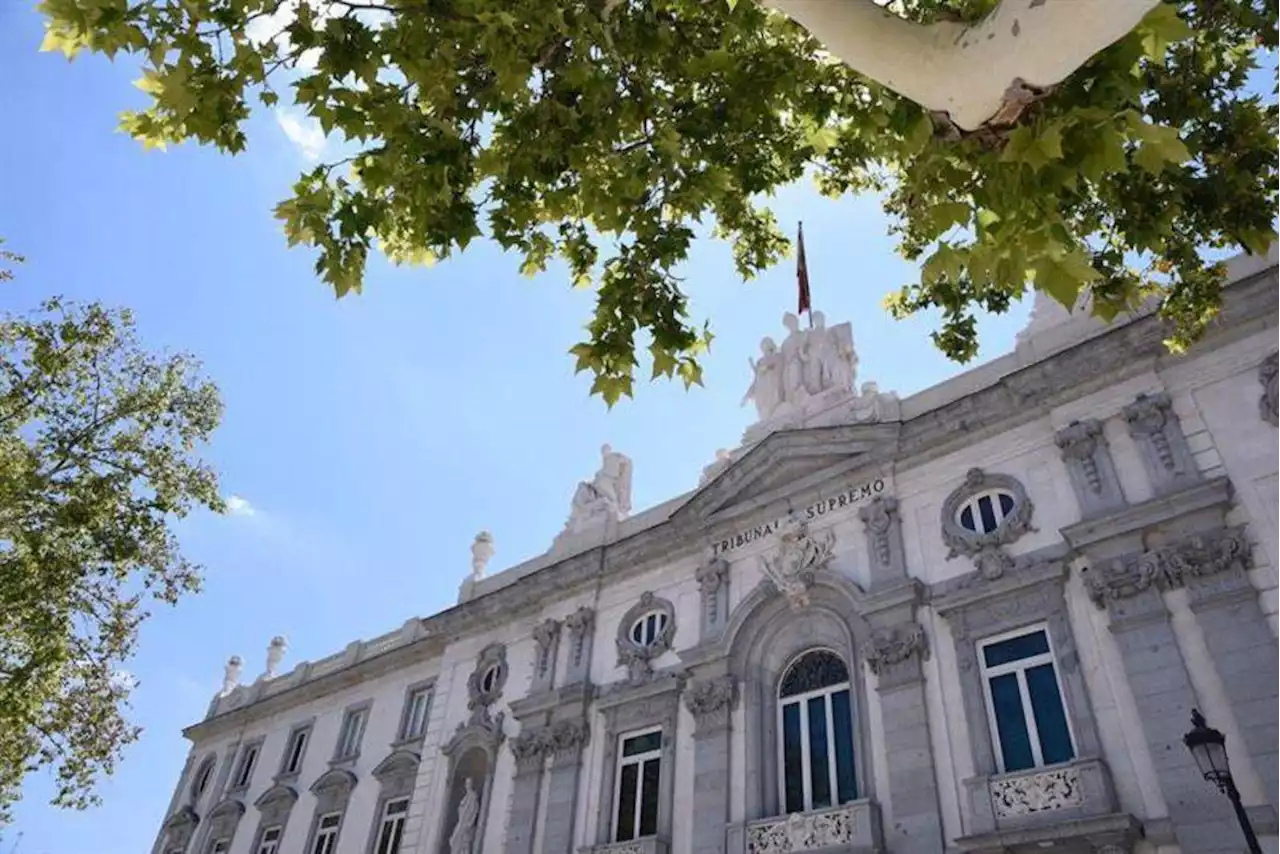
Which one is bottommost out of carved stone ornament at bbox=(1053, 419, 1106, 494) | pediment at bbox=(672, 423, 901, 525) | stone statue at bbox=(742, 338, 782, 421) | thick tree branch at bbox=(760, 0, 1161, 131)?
thick tree branch at bbox=(760, 0, 1161, 131)

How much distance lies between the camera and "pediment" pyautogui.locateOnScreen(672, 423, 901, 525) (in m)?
17.7

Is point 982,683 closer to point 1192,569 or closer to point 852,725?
point 852,725

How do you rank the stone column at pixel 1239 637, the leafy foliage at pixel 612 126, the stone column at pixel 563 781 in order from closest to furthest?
the leafy foliage at pixel 612 126 < the stone column at pixel 1239 637 < the stone column at pixel 563 781

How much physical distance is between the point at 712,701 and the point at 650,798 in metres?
2.30

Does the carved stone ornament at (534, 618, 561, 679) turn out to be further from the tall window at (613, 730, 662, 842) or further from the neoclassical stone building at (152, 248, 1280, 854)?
the tall window at (613, 730, 662, 842)

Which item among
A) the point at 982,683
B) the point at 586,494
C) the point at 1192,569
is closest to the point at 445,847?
the point at 586,494

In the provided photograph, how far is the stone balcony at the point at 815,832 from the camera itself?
13898 millimetres

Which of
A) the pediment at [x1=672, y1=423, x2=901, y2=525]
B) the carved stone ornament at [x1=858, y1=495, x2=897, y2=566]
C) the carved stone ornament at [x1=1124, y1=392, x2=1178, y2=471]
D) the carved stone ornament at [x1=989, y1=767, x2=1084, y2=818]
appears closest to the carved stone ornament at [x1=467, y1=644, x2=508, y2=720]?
the pediment at [x1=672, y1=423, x2=901, y2=525]

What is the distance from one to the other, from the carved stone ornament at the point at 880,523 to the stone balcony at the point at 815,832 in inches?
170

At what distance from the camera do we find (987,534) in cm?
1536

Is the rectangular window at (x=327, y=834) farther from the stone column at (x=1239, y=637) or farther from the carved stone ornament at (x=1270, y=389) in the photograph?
the carved stone ornament at (x=1270, y=389)

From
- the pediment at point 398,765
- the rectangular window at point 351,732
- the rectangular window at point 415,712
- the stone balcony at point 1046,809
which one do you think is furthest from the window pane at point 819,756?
the rectangular window at point 351,732

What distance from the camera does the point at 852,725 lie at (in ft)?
50.7

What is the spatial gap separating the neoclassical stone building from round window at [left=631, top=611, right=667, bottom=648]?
108mm
